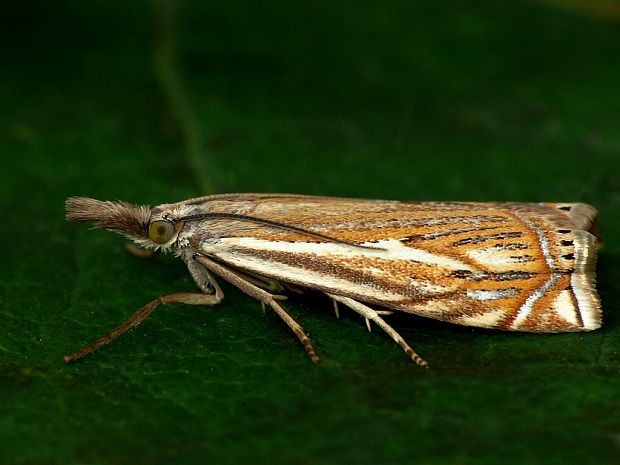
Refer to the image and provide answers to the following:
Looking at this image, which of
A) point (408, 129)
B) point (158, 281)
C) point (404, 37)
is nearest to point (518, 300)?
point (158, 281)

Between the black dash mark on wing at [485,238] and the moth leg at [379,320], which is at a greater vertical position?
the black dash mark on wing at [485,238]

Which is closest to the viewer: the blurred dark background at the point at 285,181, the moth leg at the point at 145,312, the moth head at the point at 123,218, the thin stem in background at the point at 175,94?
the blurred dark background at the point at 285,181

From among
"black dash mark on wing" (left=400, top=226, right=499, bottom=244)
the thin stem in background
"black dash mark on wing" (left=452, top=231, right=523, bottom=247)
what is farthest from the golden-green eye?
"black dash mark on wing" (left=452, top=231, right=523, bottom=247)

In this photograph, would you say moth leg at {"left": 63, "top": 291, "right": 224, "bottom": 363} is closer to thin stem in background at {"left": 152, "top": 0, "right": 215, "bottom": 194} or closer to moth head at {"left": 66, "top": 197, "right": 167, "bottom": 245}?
moth head at {"left": 66, "top": 197, "right": 167, "bottom": 245}

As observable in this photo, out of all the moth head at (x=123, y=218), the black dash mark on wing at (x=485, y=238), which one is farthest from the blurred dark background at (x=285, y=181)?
the black dash mark on wing at (x=485, y=238)

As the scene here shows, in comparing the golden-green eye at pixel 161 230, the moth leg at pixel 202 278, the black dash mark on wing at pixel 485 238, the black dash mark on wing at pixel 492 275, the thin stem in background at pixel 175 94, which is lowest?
the moth leg at pixel 202 278

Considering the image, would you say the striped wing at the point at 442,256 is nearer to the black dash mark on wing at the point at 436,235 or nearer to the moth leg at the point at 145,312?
the black dash mark on wing at the point at 436,235

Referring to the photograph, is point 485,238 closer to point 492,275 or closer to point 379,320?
point 492,275
